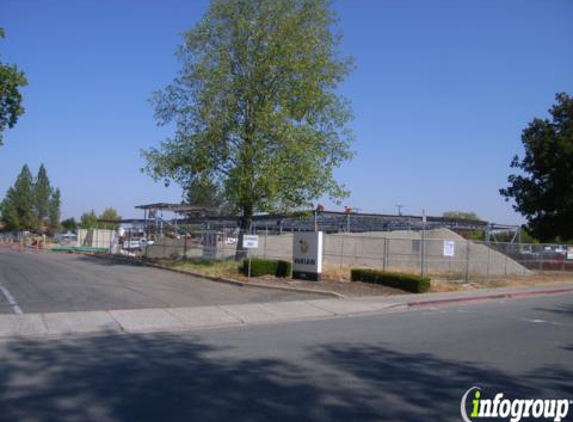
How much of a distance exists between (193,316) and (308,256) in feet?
28.0

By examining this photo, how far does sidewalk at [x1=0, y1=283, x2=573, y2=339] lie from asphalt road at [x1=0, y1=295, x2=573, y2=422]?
735mm

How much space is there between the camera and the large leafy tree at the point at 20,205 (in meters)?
93.3

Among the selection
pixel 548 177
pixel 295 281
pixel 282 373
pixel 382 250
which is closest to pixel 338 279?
pixel 295 281

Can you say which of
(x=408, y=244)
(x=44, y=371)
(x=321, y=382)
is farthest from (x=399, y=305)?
(x=408, y=244)

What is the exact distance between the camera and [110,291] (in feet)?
55.4

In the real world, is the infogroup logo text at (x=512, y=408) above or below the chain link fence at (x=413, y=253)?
below

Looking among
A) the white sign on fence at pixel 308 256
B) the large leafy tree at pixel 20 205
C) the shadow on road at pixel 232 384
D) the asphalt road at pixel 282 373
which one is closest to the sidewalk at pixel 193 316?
the asphalt road at pixel 282 373

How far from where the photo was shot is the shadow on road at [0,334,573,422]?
622 centimetres

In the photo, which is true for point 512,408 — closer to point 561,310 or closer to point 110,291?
point 561,310

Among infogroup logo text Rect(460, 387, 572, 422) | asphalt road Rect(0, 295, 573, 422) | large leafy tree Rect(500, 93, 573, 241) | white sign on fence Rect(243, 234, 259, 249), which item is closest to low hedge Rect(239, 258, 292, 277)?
white sign on fence Rect(243, 234, 259, 249)

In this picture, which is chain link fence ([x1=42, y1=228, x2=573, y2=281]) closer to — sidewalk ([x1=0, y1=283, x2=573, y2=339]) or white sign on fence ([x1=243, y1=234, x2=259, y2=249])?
white sign on fence ([x1=243, y1=234, x2=259, y2=249])

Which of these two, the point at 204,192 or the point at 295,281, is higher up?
the point at 204,192

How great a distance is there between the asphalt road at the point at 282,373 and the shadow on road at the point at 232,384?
0.01 metres

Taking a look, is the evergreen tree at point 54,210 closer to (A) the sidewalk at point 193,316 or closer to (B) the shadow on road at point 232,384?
(A) the sidewalk at point 193,316
